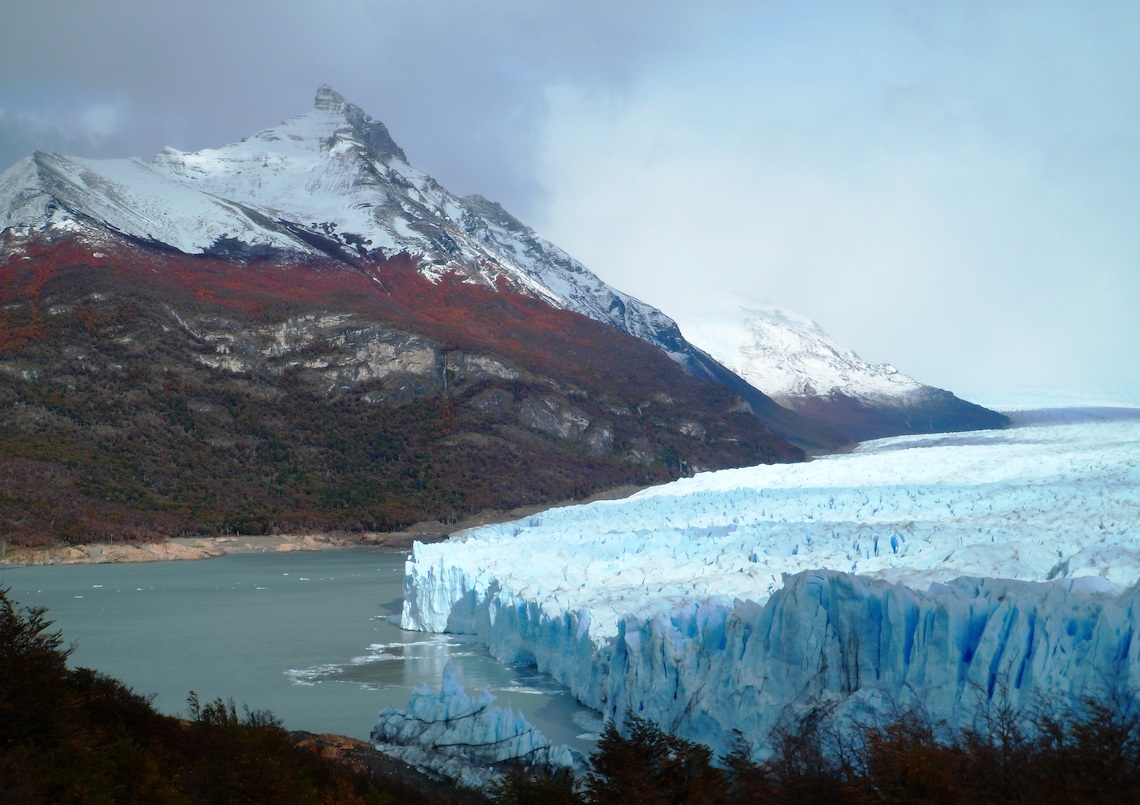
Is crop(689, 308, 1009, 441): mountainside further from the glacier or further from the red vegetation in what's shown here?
the glacier

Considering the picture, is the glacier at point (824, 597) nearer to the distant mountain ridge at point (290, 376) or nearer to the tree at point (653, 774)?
the tree at point (653, 774)

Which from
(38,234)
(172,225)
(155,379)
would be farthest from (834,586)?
(172,225)

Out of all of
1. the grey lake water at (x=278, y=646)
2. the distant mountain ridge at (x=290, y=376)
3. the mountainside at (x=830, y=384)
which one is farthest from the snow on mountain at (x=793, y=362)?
the grey lake water at (x=278, y=646)

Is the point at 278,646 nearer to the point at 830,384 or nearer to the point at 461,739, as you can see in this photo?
the point at 461,739

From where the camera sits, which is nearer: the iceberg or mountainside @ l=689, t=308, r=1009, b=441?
the iceberg

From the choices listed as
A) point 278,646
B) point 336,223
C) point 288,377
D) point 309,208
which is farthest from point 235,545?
point 309,208

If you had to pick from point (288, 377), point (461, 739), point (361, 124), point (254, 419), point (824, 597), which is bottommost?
point (461, 739)

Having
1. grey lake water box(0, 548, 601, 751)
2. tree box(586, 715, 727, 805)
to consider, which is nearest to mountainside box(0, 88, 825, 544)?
grey lake water box(0, 548, 601, 751)
